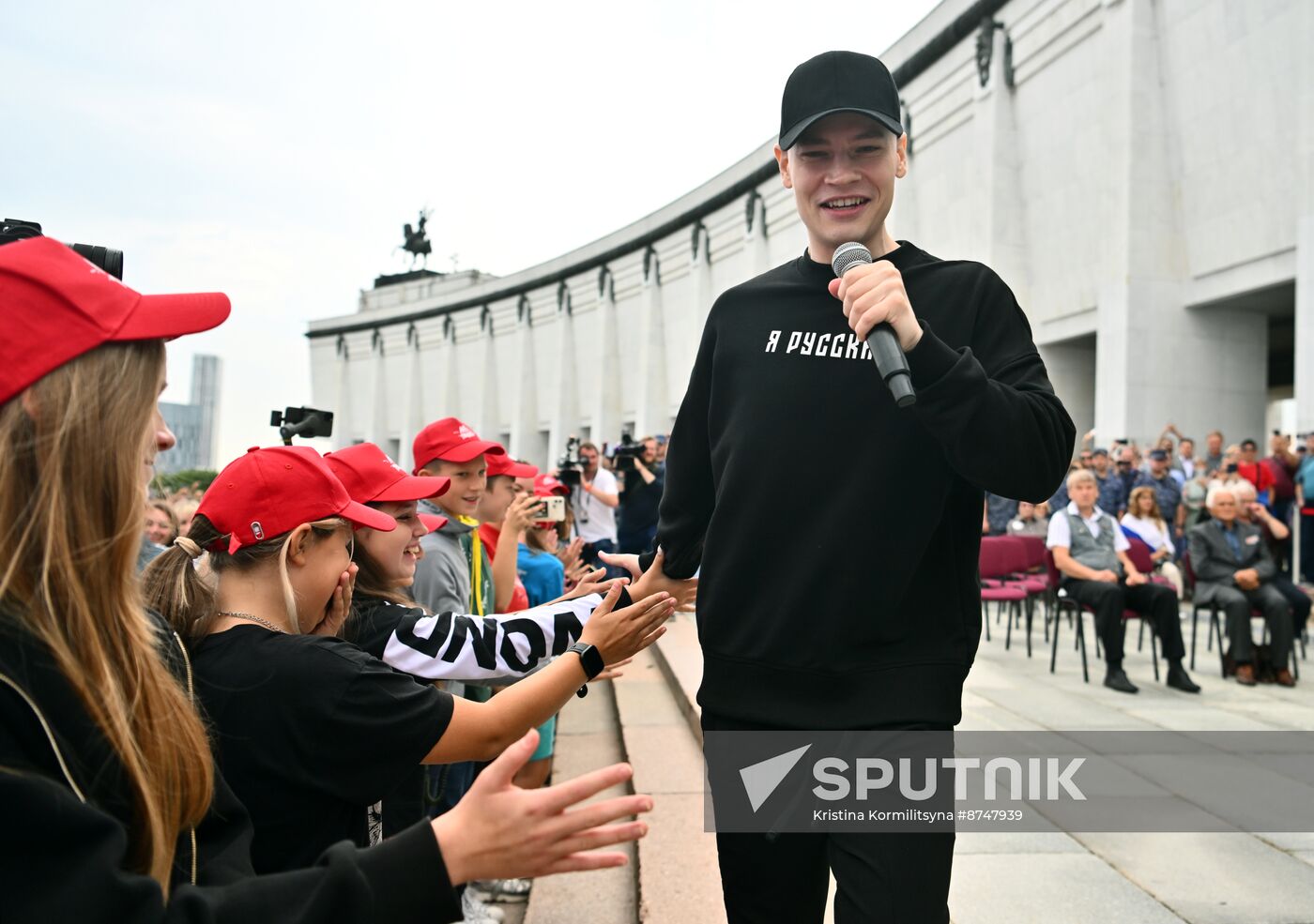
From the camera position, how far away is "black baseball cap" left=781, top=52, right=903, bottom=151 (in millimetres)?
1850

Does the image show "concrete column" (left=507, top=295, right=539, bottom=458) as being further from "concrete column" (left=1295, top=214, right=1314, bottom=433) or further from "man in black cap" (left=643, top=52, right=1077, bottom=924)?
"man in black cap" (left=643, top=52, right=1077, bottom=924)

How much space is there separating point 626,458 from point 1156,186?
11.3 m

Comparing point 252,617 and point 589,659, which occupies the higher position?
point 252,617

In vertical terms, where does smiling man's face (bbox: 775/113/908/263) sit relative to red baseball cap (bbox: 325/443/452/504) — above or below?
above

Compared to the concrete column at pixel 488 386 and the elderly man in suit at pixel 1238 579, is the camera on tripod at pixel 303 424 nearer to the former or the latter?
the elderly man in suit at pixel 1238 579

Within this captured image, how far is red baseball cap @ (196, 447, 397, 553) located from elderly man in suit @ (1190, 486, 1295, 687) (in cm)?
729

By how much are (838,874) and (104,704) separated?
1230mm

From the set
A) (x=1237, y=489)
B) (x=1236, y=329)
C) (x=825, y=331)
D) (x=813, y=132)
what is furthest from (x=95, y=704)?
(x=1236, y=329)

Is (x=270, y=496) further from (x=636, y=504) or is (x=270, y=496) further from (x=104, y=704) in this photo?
(x=636, y=504)

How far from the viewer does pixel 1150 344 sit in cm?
1576

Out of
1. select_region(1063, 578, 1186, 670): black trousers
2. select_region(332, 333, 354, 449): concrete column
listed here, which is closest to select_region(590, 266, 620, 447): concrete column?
select_region(332, 333, 354, 449): concrete column

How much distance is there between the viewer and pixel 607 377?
4025 cm


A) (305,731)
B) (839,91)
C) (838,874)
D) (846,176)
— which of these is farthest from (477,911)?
(839,91)

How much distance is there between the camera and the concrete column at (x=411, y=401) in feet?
170
